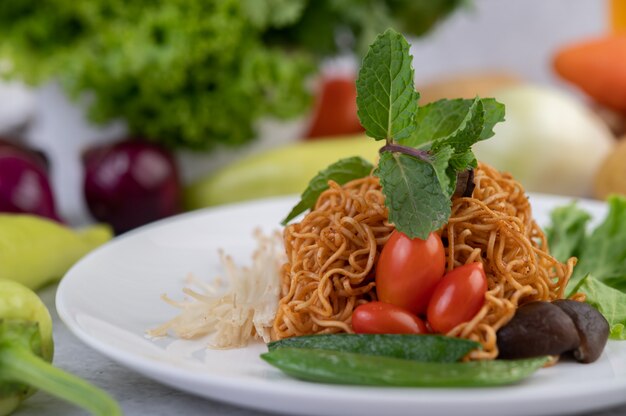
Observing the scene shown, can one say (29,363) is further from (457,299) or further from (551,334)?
(551,334)

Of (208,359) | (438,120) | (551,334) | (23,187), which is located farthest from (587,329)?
(23,187)

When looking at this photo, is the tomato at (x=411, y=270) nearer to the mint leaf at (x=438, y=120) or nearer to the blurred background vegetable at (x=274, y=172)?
the mint leaf at (x=438, y=120)

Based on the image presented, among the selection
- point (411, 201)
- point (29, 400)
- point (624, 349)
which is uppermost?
point (411, 201)

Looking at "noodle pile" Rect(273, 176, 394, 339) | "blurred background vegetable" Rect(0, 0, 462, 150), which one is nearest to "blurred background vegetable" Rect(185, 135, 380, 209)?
"blurred background vegetable" Rect(0, 0, 462, 150)

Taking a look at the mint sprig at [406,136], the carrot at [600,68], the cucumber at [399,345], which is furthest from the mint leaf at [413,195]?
the carrot at [600,68]

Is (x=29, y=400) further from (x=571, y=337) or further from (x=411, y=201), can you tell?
(x=571, y=337)

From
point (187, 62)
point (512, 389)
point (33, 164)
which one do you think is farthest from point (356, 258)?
point (187, 62)
